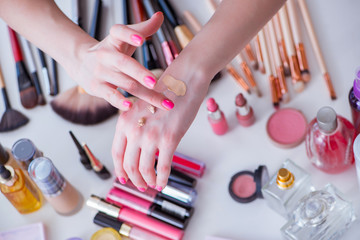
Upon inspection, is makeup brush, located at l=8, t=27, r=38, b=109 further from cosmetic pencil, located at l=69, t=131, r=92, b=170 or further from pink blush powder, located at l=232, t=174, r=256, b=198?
pink blush powder, located at l=232, t=174, r=256, b=198

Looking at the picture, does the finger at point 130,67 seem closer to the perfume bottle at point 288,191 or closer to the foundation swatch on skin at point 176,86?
the foundation swatch on skin at point 176,86

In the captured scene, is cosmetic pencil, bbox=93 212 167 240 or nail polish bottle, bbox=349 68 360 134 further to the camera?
cosmetic pencil, bbox=93 212 167 240

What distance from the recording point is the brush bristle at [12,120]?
3.68 feet

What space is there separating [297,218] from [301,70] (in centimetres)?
30

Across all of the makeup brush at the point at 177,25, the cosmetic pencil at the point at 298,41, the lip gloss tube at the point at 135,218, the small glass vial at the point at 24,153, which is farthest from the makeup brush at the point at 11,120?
the cosmetic pencil at the point at 298,41

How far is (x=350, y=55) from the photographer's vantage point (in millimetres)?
1011

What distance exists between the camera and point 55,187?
37.8 inches

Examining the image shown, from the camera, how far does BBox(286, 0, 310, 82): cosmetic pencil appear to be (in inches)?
39.3

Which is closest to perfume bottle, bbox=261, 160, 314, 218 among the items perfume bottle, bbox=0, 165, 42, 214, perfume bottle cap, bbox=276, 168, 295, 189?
perfume bottle cap, bbox=276, 168, 295, 189

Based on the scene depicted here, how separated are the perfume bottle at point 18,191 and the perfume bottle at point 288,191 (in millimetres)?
445

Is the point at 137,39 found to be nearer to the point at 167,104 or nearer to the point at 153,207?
the point at 167,104

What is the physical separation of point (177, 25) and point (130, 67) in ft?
1.13

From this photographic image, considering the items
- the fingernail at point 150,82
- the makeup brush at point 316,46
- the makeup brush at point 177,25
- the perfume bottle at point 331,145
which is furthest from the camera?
the makeup brush at point 177,25

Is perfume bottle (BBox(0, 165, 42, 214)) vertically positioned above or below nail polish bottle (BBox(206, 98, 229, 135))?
below
